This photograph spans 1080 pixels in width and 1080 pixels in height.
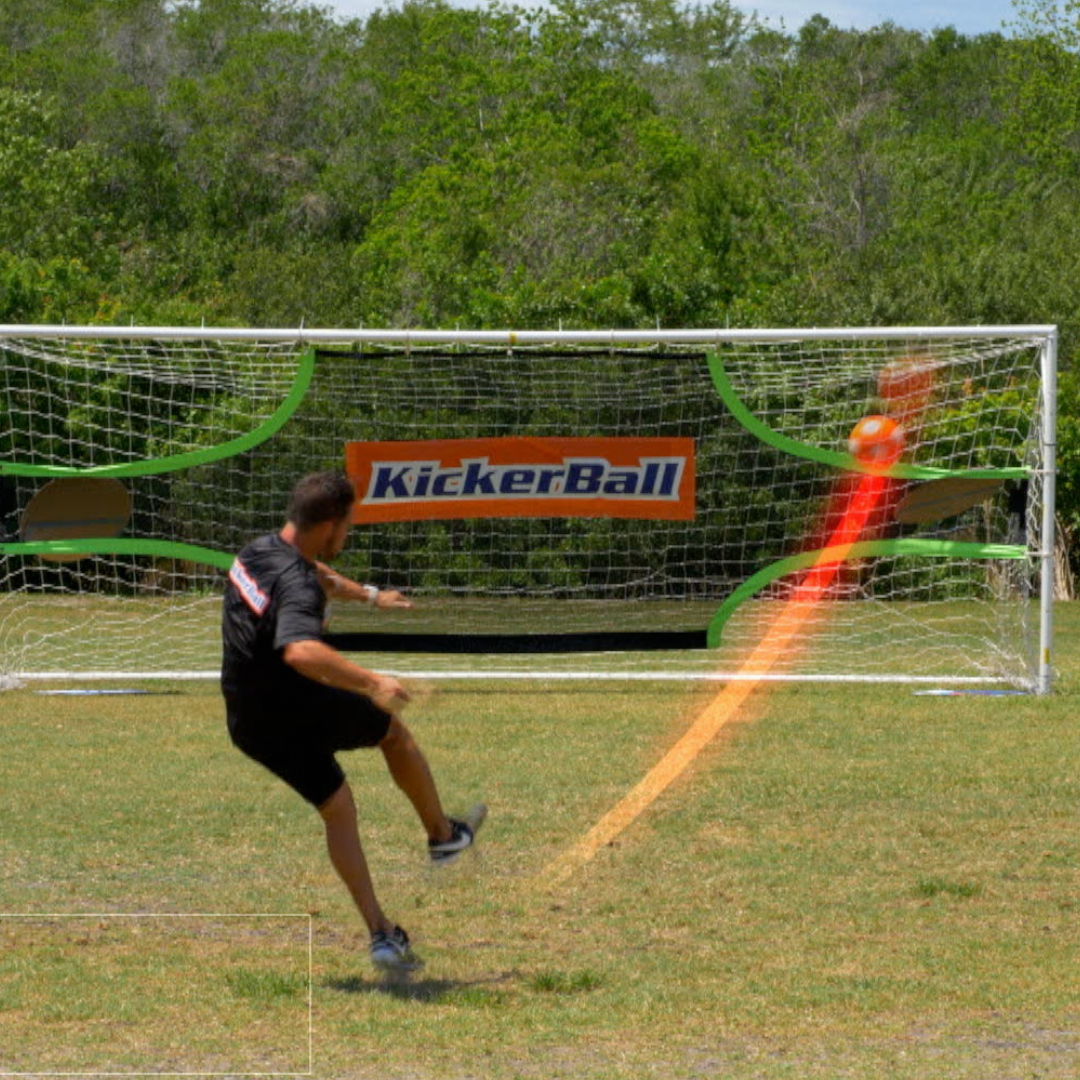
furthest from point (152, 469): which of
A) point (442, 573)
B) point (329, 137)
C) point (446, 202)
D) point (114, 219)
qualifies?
point (329, 137)

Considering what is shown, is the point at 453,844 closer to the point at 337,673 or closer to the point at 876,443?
the point at 337,673

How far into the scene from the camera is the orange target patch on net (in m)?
14.2

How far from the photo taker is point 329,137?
61.8m

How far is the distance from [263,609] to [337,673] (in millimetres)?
433

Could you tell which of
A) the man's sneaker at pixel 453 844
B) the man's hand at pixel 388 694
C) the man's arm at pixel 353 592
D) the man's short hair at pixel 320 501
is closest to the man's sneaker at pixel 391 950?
the man's sneaker at pixel 453 844

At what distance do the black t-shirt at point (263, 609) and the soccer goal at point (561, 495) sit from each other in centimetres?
770

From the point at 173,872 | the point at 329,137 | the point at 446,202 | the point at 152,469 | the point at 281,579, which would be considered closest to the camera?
the point at 281,579

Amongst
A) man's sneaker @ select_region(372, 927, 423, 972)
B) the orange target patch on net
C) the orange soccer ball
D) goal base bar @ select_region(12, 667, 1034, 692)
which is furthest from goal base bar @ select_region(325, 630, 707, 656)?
man's sneaker @ select_region(372, 927, 423, 972)

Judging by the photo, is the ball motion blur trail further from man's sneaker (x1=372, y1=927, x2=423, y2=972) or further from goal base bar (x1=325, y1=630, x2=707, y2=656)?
man's sneaker (x1=372, y1=927, x2=423, y2=972)

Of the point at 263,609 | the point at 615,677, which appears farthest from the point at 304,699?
the point at 615,677

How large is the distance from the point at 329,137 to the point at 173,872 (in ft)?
184

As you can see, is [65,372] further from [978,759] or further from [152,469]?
[978,759]

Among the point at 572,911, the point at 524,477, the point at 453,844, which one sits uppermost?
the point at 453,844

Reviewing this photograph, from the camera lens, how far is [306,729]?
6.32 m
